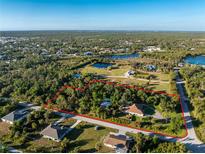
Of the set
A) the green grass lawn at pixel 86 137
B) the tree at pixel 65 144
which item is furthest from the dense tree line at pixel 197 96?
the tree at pixel 65 144

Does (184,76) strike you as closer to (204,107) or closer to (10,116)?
(204,107)

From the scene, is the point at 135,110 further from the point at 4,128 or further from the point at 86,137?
the point at 4,128

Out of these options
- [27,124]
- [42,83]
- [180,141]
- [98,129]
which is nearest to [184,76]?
[180,141]

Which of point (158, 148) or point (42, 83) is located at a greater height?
point (42, 83)

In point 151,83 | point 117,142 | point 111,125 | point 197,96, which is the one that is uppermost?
point 151,83

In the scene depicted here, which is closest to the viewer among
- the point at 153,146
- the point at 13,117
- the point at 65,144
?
the point at 153,146

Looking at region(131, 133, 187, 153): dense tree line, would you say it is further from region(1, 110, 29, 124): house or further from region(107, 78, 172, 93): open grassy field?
region(107, 78, 172, 93): open grassy field

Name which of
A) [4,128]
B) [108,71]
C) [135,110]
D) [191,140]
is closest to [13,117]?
[4,128]

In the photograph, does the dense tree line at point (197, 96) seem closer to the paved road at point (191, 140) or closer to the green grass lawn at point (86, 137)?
the paved road at point (191, 140)
